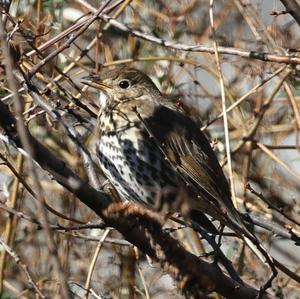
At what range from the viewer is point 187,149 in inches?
138

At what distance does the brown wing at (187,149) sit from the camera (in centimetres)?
340

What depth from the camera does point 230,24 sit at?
4.56m

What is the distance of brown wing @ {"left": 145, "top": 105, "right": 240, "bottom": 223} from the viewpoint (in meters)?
3.40

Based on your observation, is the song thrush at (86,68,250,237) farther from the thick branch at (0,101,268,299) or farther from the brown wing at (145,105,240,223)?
the thick branch at (0,101,268,299)

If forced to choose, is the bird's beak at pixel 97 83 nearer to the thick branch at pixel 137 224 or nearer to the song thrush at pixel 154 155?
the song thrush at pixel 154 155

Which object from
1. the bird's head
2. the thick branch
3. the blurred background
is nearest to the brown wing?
the bird's head

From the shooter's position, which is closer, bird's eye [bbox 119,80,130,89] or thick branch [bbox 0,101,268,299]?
thick branch [bbox 0,101,268,299]

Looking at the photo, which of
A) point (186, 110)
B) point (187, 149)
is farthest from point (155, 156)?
point (186, 110)

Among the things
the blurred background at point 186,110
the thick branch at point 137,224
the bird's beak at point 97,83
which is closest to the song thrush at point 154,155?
the bird's beak at point 97,83

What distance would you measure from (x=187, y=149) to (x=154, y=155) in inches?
9.9

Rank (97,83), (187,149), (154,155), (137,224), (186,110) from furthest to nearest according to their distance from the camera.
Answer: (186,110) < (97,83) < (187,149) < (154,155) < (137,224)

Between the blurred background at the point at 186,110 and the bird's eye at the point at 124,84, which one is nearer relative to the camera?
the bird's eye at the point at 124,84

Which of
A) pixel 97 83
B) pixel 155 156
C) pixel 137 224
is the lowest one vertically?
pixel 137 224

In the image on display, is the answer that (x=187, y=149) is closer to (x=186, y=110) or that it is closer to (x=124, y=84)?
(x=124, y=84)
